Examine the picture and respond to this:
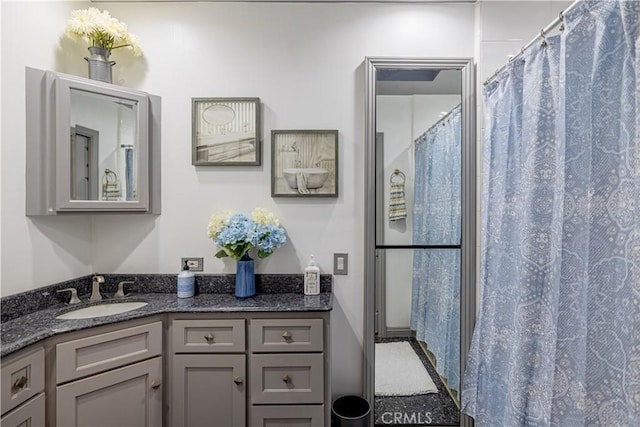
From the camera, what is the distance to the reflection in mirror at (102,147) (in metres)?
1.61

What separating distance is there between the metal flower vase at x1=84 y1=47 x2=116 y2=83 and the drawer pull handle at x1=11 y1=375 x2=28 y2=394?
1.49 metres

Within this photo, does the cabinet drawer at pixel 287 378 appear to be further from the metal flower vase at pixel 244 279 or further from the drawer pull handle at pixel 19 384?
the drawer pull handle at pixel 19 384

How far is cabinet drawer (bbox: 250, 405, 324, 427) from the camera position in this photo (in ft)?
4.96

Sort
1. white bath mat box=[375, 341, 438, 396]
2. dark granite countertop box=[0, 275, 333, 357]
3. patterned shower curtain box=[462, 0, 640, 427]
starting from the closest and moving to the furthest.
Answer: patterned shower curtain box=[462, 0, 640, 427] → dark granite countertop box=[0, 275, 333, 357] → white bath mat box=[375, 341, 438, 396]

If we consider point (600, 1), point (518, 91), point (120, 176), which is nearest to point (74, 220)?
point (120, 176)

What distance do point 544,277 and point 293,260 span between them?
126 centimetres

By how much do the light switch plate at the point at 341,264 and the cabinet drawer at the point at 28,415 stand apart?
1.46 meters

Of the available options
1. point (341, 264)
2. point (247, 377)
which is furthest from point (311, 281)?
point (247, 377)

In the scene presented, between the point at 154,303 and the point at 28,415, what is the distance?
1.95ft

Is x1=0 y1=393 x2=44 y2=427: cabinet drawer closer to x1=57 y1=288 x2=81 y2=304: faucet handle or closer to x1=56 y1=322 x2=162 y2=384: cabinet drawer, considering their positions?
x1=56 y1=322 x2=162 y2=384: cabinet drawer

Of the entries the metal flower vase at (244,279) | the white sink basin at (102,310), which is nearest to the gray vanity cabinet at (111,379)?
the white sink basin at (102,310)

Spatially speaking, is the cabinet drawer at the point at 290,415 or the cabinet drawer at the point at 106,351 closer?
the cabinet drawer at the point at 106,351

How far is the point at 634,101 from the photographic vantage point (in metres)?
0.90

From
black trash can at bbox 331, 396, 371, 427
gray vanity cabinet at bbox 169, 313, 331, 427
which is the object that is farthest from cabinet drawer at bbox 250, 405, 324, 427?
black trash can at bbox 331, 396, 371, 427
